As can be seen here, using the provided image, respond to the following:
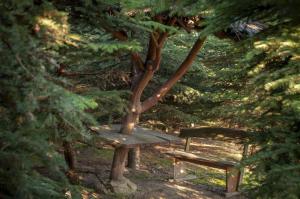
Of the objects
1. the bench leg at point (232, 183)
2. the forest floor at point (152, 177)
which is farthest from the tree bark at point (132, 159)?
the bench leg at point (232, 183)

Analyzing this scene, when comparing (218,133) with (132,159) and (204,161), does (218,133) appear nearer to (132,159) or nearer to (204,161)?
(204,161)

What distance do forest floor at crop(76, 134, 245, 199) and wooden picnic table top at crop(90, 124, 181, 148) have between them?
1.79ft

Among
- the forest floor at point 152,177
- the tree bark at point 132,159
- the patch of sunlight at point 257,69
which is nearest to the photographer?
the patch of sunlight at point 257,69

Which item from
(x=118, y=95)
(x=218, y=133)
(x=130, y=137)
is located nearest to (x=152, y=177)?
(x=218, y=133)

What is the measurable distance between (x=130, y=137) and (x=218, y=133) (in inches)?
103

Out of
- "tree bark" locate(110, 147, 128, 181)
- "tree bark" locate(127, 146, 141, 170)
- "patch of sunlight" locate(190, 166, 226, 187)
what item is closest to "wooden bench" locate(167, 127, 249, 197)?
"patch of sunlight" locate(190, 166, 226, 187)

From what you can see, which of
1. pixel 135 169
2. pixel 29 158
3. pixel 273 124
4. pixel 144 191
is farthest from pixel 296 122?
pixel 135 169

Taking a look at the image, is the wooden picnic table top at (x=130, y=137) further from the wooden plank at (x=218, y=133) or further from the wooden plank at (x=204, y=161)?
the wooden plank at (x=218, y=133)

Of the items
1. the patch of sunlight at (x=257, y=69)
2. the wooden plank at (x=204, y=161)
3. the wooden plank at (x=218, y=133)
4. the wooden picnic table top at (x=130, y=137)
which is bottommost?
the wooden plank at (x=204, y=161)

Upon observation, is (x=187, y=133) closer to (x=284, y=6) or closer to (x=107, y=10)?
(x=107, y=10)

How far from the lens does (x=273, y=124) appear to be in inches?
198

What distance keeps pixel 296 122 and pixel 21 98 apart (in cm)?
319

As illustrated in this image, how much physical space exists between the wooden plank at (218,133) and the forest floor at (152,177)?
54.6 inches

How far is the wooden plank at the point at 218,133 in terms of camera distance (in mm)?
10062
